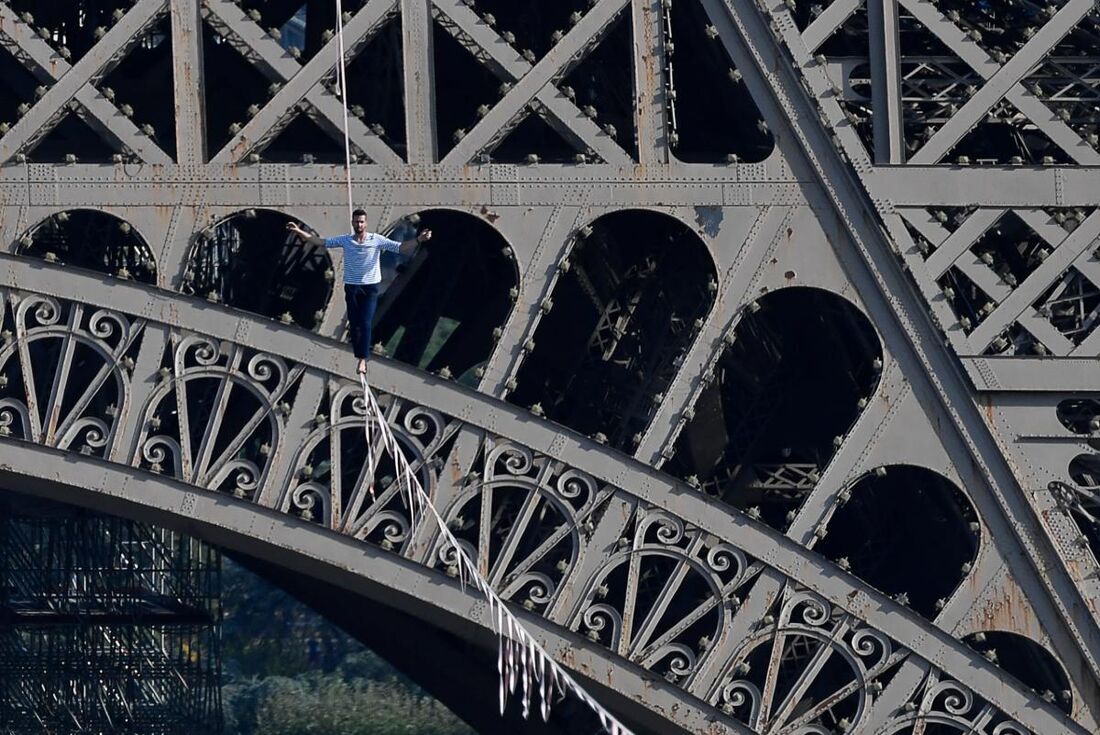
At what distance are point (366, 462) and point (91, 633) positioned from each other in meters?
→ 21.6

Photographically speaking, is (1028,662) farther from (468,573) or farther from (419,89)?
(419,89)

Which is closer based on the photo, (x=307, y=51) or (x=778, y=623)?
(x=778, y=623)

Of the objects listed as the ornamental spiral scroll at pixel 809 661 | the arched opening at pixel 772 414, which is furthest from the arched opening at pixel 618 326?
the ornamental spiral scroll at pixel 809 661

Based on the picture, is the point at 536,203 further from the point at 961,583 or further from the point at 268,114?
the point at 961,583

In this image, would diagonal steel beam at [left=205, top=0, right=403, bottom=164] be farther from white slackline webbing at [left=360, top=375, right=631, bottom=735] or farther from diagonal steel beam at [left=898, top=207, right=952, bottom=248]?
diagonal steel beam at [left=898, top=207, right=952, bottom=248]

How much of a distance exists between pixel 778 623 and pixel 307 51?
8125mm

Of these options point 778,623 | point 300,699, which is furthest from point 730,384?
point 300,699

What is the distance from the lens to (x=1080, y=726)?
774 inches

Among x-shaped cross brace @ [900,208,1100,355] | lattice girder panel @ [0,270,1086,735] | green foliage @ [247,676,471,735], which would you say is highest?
x-shaped cross brace @ [900,208,1100,355]

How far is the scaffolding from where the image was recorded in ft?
127

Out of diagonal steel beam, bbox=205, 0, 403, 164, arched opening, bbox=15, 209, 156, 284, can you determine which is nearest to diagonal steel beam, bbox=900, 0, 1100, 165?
diagonal steel beam, bbox=205, 0, 403, 164

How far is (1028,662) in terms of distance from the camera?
70.0 ft

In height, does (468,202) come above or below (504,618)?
above

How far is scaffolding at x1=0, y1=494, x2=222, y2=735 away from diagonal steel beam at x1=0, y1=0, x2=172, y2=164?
18.9 meters
